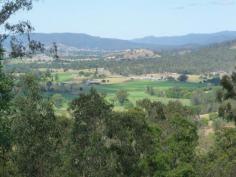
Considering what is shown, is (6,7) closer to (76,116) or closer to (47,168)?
(47,168)

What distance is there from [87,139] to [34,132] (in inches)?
478

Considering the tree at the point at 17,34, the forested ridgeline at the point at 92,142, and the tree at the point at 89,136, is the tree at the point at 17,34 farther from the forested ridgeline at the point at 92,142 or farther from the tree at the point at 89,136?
the tree at the point at 89,136

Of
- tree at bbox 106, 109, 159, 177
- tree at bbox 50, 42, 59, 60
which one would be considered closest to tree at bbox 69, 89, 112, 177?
tree at bbox 106, 109, 159, 177

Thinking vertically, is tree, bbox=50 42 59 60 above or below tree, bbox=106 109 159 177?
above

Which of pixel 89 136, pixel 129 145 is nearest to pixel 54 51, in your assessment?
pixel 89 136

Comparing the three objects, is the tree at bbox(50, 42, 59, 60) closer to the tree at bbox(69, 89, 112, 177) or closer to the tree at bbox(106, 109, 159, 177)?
the tree at bbox(69, 89, 112, 177)

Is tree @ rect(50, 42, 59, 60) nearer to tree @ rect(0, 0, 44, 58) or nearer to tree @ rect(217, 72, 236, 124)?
tree @ rect(0, 0, 44, 58)

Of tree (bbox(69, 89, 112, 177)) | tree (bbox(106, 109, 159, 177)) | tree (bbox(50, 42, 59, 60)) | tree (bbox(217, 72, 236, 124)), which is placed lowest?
tree (bbox(106, 109, 159, 177))

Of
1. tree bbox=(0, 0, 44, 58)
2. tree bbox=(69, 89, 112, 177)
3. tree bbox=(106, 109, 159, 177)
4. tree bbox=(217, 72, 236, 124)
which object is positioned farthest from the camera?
tree bbox=(106, 109, 159, 177)

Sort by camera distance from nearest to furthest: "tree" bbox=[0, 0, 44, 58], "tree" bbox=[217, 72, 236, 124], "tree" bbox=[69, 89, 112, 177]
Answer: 1. "tree" bbox=[0, 0, 44, 58]
2. "tree" bbox=[69, 89, 112, 177]
3. "tree" bbox=[217, 72, 236, 124]

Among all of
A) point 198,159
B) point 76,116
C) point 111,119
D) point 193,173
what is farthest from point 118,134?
point 198,159

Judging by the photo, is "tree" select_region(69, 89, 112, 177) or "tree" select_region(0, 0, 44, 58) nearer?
"tree" select_region(0, 0, 44, 58)

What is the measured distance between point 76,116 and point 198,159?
32494 millimetres

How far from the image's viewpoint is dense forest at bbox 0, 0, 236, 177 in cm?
2081
